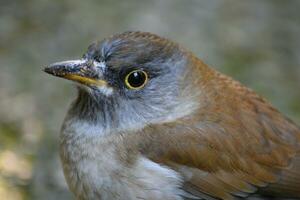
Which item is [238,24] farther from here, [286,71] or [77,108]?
[77,108]

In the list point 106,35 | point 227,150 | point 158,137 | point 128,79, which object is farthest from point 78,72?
point 106,35

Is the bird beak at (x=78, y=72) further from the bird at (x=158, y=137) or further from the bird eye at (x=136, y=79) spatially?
the bird eye at (x=136, y=79)

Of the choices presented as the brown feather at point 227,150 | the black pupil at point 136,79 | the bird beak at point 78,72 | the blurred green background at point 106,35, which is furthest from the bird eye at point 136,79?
the blurred green background at point 106,35

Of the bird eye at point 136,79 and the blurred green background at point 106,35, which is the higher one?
the blurred green background at point 106,35

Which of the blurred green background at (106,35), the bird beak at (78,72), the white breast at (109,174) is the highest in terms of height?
the blurred green background at (106,35)

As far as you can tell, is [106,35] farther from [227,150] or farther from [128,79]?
[227,150]

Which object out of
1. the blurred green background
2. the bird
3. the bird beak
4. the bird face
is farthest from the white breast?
the blurred green background

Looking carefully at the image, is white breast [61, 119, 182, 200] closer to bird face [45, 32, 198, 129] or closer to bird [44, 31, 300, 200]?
bird [44, 31, 300, 200]

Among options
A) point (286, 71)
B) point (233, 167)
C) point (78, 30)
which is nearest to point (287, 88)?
point (286, 71)
